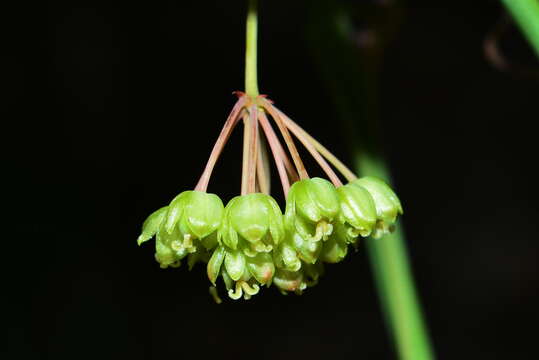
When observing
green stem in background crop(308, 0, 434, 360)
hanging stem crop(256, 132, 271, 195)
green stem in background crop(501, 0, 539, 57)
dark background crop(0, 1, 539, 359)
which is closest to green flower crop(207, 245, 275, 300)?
hanging stem crop(256, 132, 271, 195)

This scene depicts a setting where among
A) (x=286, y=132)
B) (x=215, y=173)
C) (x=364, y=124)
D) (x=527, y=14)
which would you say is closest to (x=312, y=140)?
(x=286, y=132)

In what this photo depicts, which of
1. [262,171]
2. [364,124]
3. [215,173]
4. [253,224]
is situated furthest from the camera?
[215,173]

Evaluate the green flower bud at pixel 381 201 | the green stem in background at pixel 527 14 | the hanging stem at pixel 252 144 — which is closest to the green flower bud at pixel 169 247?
the hanging stem at pixel 252 144

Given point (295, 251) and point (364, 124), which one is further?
point (364, 124)

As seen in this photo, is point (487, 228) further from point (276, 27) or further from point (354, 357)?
point (276, 27)

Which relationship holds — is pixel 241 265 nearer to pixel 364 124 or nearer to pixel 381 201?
pixel 381 201

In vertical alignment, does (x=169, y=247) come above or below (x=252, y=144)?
below

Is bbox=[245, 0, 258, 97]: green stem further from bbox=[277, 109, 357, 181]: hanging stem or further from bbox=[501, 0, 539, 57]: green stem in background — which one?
bbox=[501, 0, 539, 57]: green stem in background
